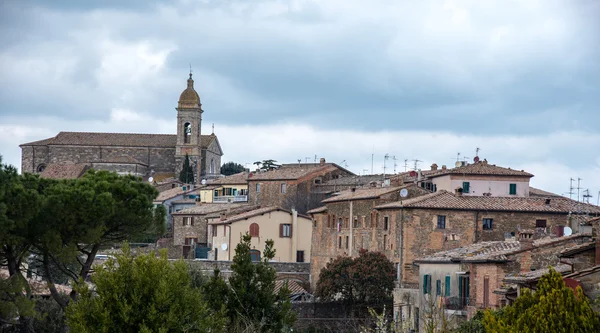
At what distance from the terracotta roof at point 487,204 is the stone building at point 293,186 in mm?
26208

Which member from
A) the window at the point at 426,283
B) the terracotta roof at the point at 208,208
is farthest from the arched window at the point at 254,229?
the window at the point at 426,283

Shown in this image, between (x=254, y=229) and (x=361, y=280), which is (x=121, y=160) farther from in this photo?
(x=361, y=280)

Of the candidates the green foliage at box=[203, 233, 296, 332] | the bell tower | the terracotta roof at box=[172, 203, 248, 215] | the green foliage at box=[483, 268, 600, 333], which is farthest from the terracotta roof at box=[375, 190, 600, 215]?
the bell tower

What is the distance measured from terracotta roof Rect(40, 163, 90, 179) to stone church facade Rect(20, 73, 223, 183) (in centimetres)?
633

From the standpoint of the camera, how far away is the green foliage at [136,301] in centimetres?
2384

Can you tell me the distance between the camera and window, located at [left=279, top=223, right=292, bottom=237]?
75.6 meters

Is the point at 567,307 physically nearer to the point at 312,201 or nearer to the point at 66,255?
the point at 66,255

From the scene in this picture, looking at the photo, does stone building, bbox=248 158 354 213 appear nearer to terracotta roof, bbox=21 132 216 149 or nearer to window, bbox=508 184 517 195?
window, bbox=508 184 517 195

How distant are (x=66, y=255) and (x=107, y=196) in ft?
7.30

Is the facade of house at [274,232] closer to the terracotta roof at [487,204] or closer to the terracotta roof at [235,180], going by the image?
the terracotta roof at [487,204]

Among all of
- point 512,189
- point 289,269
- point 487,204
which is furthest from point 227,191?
point 487,204

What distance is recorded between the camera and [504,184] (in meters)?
64.4

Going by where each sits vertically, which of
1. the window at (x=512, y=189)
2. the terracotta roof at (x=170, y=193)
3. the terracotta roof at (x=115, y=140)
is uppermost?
the terracotta roof at (x=115, y=140)

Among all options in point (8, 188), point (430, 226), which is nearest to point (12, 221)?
point (8, 188)
